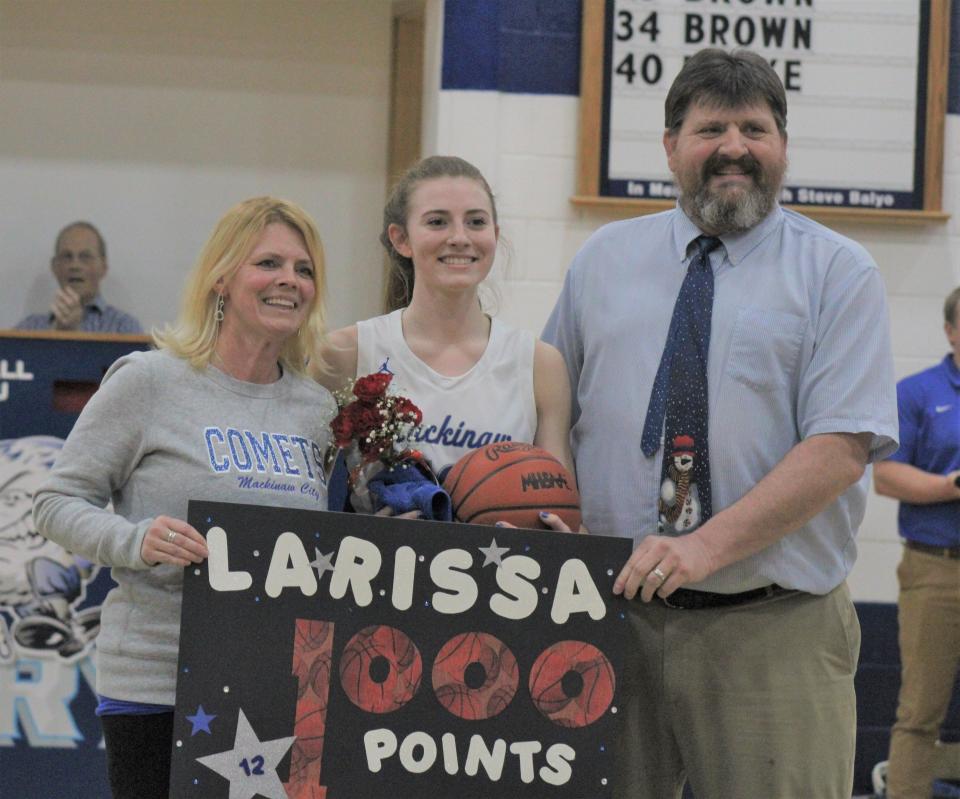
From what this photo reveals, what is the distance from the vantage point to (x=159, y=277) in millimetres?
5695

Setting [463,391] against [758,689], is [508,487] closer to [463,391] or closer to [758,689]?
[463,391]

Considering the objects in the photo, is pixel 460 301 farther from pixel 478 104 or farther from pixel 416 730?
pixel 478 104

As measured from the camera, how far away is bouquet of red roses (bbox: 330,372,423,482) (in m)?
2.52

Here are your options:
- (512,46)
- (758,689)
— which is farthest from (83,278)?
(758,689)

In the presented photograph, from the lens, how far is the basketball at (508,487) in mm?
2488

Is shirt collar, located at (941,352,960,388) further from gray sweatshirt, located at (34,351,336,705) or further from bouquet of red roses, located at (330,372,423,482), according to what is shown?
gray sweatshirt, located at (34,351,336,705)

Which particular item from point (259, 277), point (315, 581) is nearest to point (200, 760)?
point (315, 581)

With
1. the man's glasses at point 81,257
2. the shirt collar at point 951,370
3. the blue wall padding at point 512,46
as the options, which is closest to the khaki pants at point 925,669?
the shirt collar at point 951,370

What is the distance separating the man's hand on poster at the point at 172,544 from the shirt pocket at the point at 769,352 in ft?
3.43

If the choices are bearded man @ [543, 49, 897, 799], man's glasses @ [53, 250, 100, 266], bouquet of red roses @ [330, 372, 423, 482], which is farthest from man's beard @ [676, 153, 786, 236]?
man's glasses @ [53, 250, 100, 266]

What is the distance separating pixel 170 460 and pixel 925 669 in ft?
10.5

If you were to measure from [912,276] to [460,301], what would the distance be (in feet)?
9.10

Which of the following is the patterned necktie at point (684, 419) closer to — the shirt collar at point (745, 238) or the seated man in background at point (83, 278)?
the shirt collar at point (745, 238)

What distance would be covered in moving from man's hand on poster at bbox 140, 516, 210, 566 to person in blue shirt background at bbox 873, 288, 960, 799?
9.88ft
